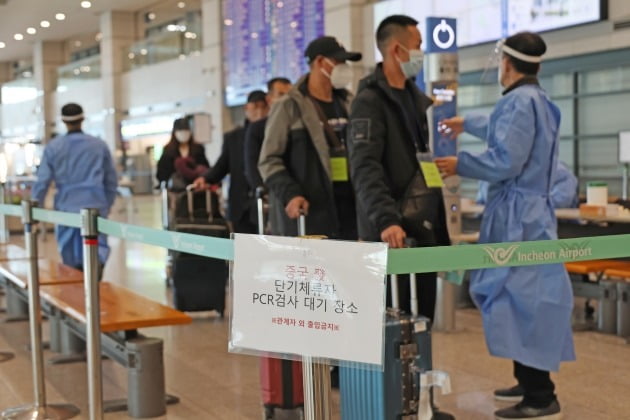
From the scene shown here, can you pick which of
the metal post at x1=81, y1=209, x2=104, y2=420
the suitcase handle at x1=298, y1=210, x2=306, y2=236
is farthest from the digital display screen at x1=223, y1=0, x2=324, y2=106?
the metal post at x1=81, y1=209, x2=104, y2=420

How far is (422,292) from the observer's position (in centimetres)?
359

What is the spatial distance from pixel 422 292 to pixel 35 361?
1798mm

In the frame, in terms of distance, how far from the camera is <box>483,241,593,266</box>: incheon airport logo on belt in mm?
2242

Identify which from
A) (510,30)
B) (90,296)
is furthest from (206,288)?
(510,30)

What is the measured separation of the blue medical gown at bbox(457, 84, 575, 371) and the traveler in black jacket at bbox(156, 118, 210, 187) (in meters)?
4.26

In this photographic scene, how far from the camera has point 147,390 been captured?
393 centimetres

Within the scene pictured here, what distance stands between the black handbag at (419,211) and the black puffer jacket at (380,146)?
4 cm

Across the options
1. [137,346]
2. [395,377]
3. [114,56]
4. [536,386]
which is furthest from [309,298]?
[114,56]

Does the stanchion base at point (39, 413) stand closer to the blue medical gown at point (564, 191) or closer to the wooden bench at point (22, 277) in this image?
the wooden bench at point (22, 277)

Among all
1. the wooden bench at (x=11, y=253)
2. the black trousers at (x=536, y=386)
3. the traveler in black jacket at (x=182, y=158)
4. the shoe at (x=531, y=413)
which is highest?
the traveler in black jacket at (x=182, y=158)

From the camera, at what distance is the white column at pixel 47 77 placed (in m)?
30.2

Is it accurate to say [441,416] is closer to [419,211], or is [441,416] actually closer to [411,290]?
[411,290]

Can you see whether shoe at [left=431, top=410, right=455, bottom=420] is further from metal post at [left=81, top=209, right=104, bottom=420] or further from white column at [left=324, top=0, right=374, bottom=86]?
white column at [left=324, top=0, right=374, bottom=86]

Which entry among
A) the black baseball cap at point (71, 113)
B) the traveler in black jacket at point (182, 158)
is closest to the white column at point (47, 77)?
the traveler in black jacket at point (182, 158)
